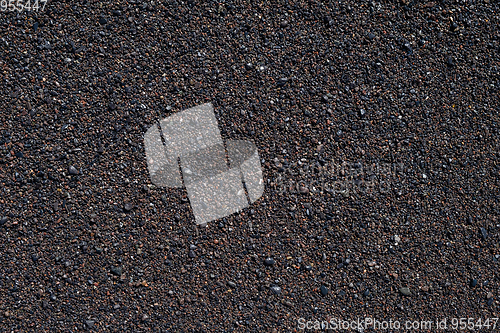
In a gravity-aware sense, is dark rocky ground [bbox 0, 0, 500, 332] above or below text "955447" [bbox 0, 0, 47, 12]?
below

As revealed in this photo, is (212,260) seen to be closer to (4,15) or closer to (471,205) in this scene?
(471,205)

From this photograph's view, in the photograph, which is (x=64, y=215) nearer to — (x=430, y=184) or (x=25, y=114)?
(x=25, y=114)

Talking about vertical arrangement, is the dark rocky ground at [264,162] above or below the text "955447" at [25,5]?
below

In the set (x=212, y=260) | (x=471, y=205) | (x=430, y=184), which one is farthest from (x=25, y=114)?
(x=471, y=205)

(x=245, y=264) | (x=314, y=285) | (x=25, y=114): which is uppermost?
(x=25, y=114)

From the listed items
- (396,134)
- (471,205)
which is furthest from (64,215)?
(471,205)

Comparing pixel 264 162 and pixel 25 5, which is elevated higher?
pixel 25 5

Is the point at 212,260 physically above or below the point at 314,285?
above
